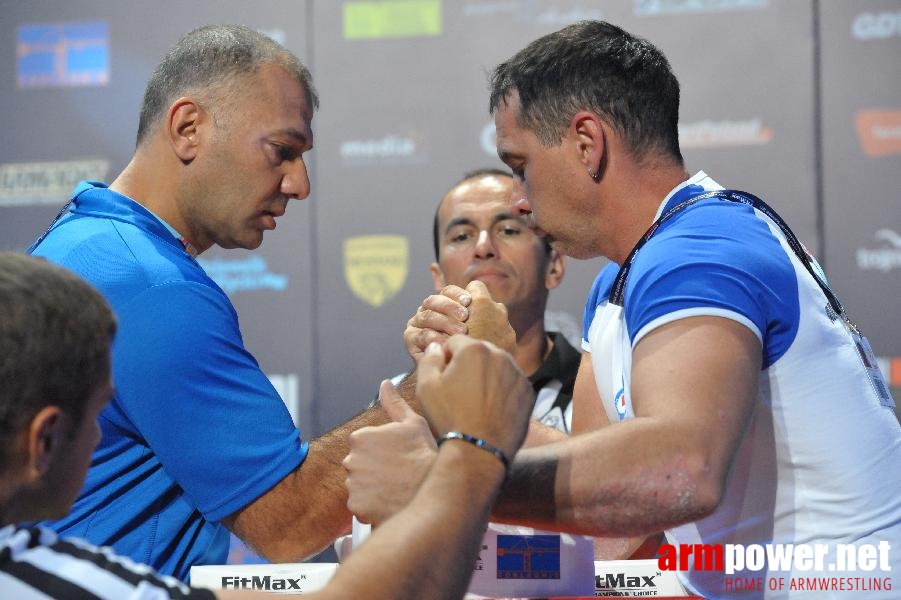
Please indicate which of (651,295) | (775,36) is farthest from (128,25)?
(651,295)

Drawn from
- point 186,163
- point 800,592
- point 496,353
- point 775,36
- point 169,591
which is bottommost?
point 800,592

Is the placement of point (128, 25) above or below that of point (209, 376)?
above

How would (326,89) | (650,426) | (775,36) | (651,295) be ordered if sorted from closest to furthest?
(650,426) < (651,295) < (775,36) < (326,89)

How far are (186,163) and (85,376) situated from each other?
38.6 inches

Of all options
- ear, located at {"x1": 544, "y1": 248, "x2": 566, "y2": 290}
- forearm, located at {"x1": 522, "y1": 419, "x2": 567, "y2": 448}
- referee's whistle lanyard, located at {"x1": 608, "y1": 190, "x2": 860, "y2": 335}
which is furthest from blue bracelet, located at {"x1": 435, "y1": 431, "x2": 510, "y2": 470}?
ear, located at {"x1": 544, "y1": 248, "x2": 566, "y2": 290}

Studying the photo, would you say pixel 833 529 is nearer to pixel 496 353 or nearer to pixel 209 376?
pixel 496 353

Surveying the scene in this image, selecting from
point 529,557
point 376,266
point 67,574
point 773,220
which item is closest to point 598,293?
point 773,220

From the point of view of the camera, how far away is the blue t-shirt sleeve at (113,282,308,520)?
1.56 m

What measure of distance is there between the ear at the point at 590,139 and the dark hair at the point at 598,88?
0.02 m

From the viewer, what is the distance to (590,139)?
1.85 metres

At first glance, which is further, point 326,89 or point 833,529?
point 326,89

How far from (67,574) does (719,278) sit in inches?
35.6

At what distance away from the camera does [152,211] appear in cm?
192

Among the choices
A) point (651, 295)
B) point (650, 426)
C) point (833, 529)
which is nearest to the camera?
point (650, 426)
